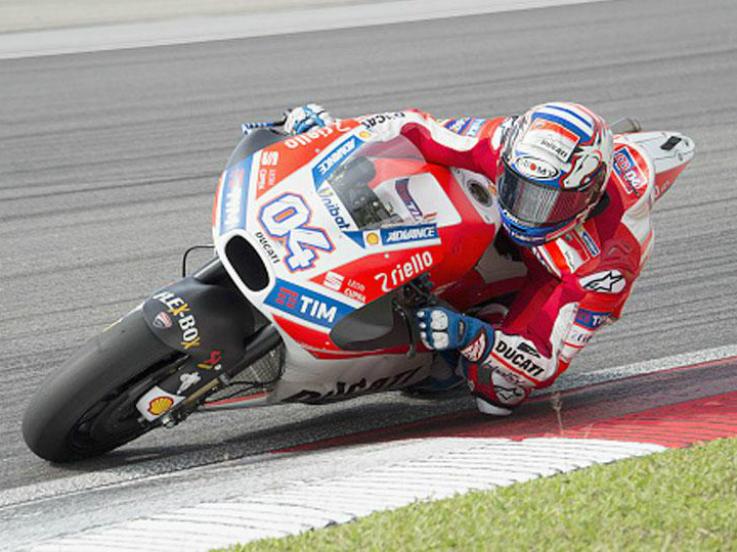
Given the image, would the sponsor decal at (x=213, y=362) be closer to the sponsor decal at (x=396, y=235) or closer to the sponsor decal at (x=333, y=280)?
the sponsor decal at (x=333, y=280)

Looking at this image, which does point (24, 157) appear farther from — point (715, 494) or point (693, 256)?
point (715, 494)

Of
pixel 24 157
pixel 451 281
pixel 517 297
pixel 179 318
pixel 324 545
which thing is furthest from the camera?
pixel 24 157

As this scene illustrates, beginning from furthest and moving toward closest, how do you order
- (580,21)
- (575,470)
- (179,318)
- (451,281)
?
1. (580,21)
2. (451,281)
3. (179,318)
4. (575,470)

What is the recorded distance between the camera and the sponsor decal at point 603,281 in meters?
5.52

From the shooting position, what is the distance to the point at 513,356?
18.3 ft

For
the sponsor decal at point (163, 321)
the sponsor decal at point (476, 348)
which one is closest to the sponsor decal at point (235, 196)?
the sponsor decal at point (163, 321)

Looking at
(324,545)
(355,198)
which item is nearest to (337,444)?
(355,198)

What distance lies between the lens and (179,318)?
16.1 feet

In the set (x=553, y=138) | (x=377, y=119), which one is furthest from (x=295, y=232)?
(x=553, y=138)

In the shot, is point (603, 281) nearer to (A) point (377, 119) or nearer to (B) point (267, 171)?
(A) point (377, 119)

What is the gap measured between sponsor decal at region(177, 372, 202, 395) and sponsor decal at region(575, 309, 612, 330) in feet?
5.40

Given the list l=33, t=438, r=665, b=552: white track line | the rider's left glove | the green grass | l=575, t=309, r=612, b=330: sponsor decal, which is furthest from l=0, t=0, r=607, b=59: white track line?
the green grass

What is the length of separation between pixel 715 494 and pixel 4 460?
3.03 metres

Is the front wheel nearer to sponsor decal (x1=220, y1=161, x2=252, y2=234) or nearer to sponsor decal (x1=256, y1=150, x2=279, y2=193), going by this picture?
sponsor decal (x1=220, y1=161, x2=252, y2=234)
